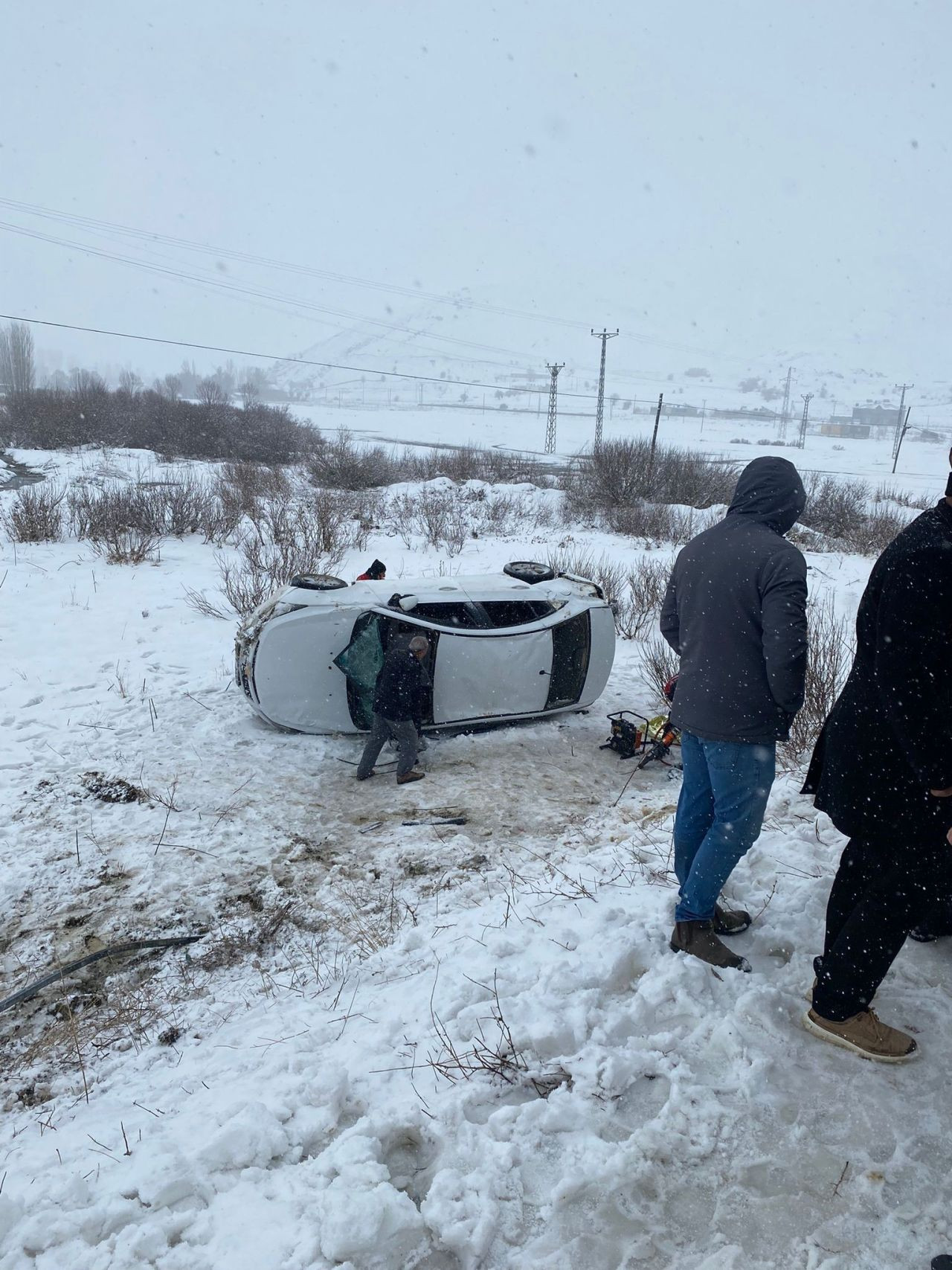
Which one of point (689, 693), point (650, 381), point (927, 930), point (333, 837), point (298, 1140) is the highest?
point (650, 381)

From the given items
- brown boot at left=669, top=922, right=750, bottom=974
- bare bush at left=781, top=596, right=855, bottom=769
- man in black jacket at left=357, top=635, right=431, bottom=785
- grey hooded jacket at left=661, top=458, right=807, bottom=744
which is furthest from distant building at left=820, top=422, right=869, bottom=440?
brown boot at left=669, top=922, right=750, bottom=974

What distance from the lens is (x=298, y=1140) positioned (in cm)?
232

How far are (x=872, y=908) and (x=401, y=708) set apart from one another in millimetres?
4312

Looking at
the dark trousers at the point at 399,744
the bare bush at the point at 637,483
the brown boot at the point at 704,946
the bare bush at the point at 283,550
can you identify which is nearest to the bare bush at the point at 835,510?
the bare bush at the point at 637,483

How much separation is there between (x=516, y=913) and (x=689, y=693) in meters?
1.47

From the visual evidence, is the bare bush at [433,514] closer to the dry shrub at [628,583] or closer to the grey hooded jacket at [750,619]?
the dry shrub at [628,583]

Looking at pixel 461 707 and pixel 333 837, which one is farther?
pixel 461 707

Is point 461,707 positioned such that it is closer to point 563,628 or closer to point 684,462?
point 563,628

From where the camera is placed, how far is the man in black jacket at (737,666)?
264 centimetres

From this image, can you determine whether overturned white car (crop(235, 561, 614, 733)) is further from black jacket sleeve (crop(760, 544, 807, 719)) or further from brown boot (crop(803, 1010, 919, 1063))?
brown boot (crop(803, 1010, 919, 1063))

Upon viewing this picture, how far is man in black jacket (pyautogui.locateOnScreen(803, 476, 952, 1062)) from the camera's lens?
2.02 m

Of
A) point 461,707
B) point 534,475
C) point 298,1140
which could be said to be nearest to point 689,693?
point 298,1140

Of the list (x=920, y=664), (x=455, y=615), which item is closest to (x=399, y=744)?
(x=455, y=615)

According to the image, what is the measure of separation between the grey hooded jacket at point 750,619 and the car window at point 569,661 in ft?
13.8
